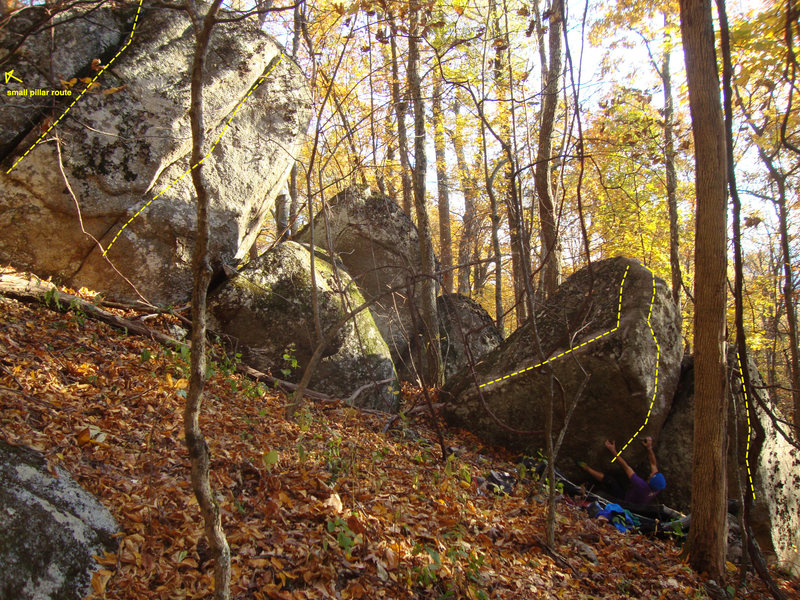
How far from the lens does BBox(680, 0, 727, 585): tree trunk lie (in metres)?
4.48

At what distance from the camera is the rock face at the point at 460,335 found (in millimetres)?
10414

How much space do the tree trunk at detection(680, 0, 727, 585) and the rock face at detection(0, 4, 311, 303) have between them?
586cm

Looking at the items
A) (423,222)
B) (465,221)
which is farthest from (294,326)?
(465,221)

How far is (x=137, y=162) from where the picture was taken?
6746 mm

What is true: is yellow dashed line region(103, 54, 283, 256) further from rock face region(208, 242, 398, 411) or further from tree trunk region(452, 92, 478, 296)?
tree trunk region(452, 92, 478, 296)

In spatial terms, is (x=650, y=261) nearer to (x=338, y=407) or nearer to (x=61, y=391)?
(x=338, y=407)

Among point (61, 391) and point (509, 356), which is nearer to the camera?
point (61, 391)

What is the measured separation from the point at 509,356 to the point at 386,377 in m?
1.94

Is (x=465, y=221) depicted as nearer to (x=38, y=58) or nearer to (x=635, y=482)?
(x=635, y=482)

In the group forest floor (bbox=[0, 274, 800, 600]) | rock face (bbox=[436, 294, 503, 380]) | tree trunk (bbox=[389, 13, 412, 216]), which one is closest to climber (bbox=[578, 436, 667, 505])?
forest floor (bbox=[0, 274, 800, 600])

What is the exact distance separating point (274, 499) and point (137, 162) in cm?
532

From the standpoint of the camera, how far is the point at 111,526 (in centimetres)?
288

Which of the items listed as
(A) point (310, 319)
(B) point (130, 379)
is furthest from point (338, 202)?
(B) point (130, 379)

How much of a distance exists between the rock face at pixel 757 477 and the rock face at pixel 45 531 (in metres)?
6.74
